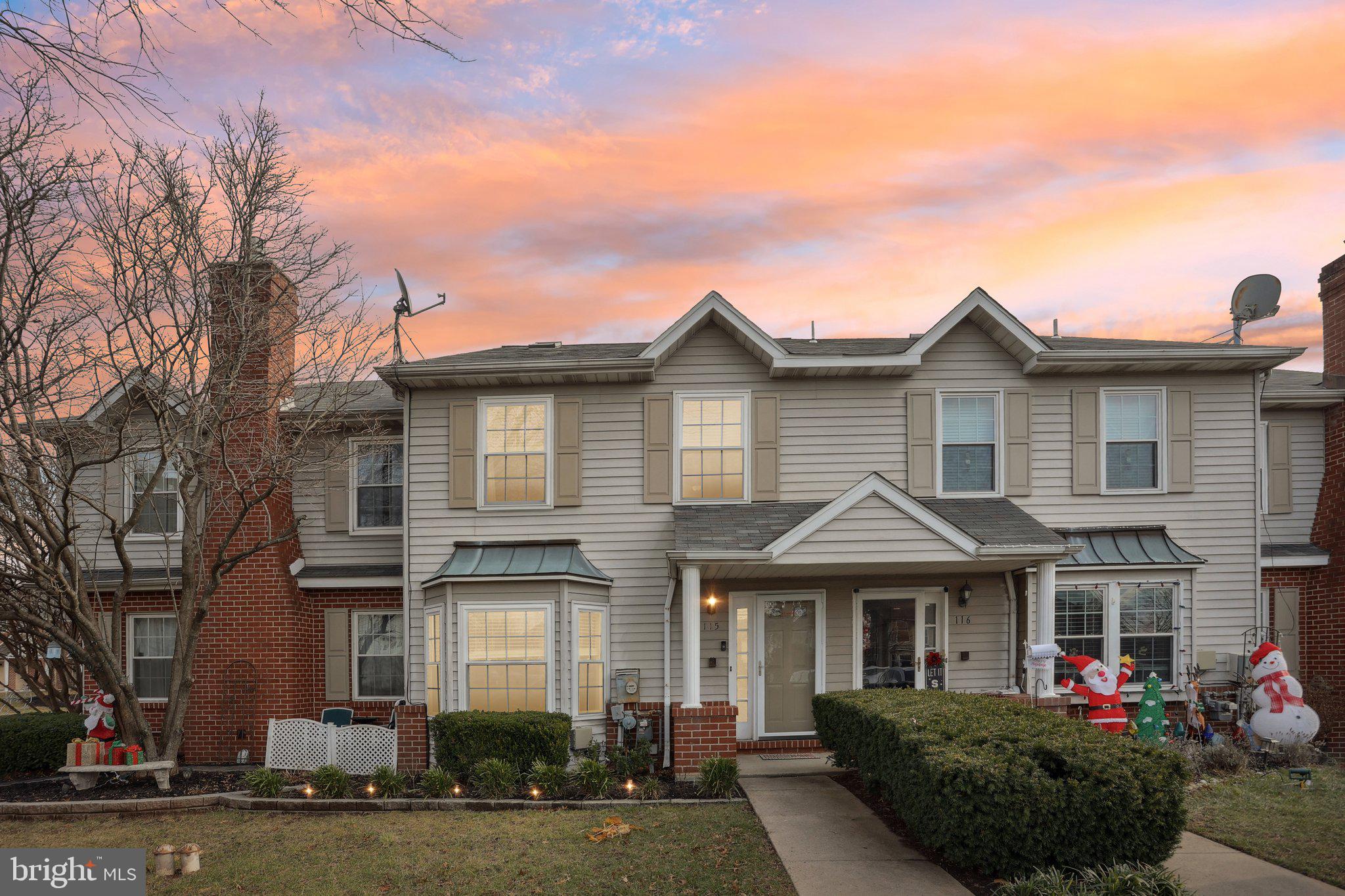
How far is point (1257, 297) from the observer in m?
13.9

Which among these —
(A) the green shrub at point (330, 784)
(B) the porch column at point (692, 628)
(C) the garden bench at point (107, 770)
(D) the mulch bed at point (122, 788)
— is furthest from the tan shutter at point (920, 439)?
(C) the garden bench at point (107, 770)

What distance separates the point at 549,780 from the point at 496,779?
66 centimetres

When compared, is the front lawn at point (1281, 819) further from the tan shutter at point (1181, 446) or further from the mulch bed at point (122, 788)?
the mulch bed at point (122, 788)

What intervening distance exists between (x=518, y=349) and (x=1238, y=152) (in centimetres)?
1140

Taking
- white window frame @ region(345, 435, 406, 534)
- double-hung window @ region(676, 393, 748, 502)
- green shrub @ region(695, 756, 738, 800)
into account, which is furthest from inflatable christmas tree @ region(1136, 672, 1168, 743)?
white window frame @ region(345, 435, 406, 534)

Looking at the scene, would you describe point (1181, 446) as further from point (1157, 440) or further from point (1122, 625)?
point (1122, 625)

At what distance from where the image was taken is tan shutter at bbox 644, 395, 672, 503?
42.6 ft

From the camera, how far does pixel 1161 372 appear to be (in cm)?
1323

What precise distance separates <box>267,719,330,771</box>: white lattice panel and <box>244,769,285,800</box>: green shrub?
1.04 m

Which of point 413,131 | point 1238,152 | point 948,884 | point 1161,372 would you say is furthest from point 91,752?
point 1238,152

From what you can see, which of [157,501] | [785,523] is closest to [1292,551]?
[785,523]

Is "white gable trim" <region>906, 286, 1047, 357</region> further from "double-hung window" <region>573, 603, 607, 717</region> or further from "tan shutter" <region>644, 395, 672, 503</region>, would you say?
"double-hung window" <region>573, 603, 607, 717</region>

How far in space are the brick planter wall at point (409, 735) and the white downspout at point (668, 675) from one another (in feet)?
10.9

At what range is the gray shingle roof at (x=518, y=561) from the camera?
40.4 feet
